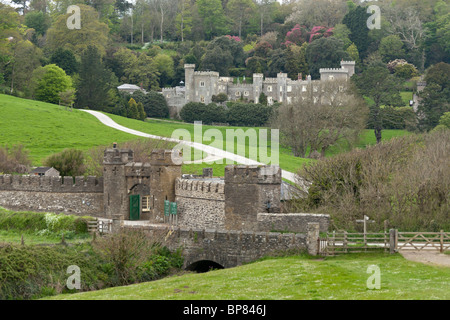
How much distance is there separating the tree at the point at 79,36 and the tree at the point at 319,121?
49.7 m

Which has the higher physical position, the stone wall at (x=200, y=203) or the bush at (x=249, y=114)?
the bush at (x=249, y=114)

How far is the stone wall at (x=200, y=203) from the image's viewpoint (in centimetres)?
3688

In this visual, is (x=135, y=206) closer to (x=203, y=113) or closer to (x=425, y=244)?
(x=425, y=244)

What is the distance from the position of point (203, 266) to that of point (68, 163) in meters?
22.8

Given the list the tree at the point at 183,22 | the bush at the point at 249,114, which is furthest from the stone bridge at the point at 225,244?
the tree at the point at 183,22

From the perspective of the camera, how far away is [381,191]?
1522 inches

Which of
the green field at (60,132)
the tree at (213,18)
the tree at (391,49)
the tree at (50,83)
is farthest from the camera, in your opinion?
the tree at (213,18)

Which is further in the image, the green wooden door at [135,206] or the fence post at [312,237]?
the green wooden door at [135,206]

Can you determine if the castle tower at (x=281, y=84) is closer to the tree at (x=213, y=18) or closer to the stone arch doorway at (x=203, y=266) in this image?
the tree at (x=213, y=18)

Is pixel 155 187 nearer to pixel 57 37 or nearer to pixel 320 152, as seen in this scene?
pixel 320 152

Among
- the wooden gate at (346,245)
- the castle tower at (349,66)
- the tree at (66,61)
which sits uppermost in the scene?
the castle tower at (349,66)

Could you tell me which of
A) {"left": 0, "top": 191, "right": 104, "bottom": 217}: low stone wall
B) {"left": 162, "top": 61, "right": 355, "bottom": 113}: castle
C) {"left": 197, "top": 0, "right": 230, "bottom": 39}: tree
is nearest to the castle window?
{"left": 0, "top": 191, "right": 104, "bottom": 217}: low stone wall

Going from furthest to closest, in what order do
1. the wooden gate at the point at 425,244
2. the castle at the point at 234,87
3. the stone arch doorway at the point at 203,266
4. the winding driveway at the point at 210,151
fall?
the castle at the point at 234,87 → the winding driveway at the point at 210,151 → the stone arch doorway at the point at 203,266 → the wooden gate at the point at 425,244
